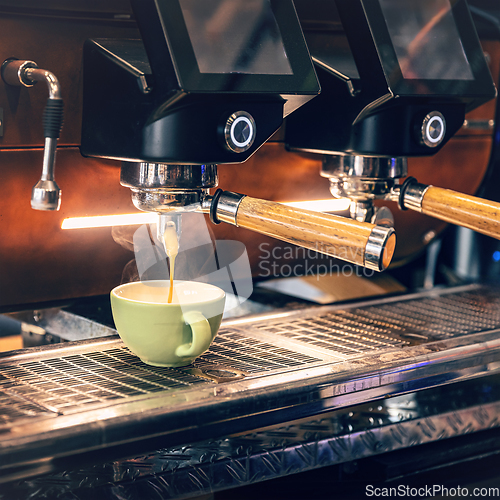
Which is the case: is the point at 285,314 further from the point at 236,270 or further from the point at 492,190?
the point at 492,190

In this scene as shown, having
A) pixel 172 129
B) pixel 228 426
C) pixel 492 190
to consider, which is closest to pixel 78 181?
pixel 172 129

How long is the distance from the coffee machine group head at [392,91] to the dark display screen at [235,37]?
128 mm

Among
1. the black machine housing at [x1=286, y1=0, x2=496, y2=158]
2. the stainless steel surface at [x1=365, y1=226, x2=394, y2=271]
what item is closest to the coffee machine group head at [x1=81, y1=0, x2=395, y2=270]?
the stainless steel surface at [x1=365, y1=226, x2=394, y2=271]

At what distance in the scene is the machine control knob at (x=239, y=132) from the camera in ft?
2.03

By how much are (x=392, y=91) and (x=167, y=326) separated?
33cm

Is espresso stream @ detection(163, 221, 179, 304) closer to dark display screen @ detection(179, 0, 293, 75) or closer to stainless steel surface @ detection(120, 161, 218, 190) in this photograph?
stainless steel surface @ detection(120, 161, 218, 190)

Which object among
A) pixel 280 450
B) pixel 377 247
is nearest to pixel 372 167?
pixel 377 247

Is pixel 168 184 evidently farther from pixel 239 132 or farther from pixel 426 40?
pixel 426 40

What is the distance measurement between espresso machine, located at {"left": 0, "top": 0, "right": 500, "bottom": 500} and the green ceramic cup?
22 millimetres

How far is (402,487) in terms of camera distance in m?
0.68

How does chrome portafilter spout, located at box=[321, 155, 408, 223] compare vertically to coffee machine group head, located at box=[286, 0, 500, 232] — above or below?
below

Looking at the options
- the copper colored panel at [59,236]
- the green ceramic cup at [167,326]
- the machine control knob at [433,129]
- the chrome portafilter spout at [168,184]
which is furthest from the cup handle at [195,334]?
the machine control knob at [433,129]

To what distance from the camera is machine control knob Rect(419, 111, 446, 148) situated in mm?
743

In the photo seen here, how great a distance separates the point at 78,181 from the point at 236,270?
0.83ft
